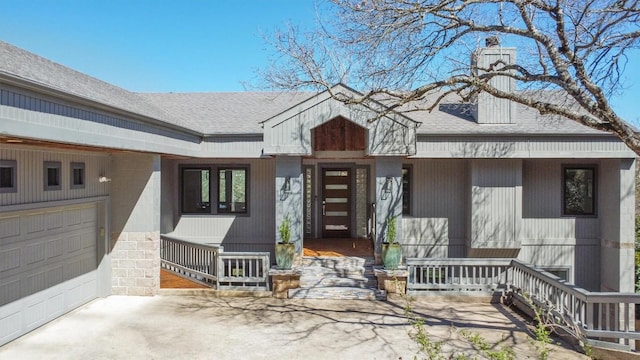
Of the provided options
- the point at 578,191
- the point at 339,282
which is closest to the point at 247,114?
the point at 339,282

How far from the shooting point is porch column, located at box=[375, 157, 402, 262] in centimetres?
1062

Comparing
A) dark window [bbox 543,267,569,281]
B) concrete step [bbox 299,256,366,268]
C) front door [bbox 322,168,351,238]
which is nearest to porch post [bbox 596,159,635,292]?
dark window [bbox 543,267,569,281]

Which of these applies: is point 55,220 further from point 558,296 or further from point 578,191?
point 578,191

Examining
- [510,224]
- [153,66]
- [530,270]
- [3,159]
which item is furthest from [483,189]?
[153,66]

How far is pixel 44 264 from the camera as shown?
7855mm

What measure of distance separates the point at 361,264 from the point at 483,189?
430 centimetres

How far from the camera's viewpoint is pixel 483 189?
11.7 meters

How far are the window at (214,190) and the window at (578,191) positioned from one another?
10.2m

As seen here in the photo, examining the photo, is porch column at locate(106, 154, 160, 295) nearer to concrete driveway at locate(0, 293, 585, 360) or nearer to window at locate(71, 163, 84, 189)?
concrete driveway at locate(0, 293, 585, 360)

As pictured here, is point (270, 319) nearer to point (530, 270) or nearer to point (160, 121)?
point (160, 121)

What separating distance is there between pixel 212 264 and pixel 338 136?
5.12m

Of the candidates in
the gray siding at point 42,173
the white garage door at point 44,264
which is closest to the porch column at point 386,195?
the gray siding at point 42,173

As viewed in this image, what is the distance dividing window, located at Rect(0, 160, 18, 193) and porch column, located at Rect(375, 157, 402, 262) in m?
7.88

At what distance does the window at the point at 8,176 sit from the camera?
670 centimetres
